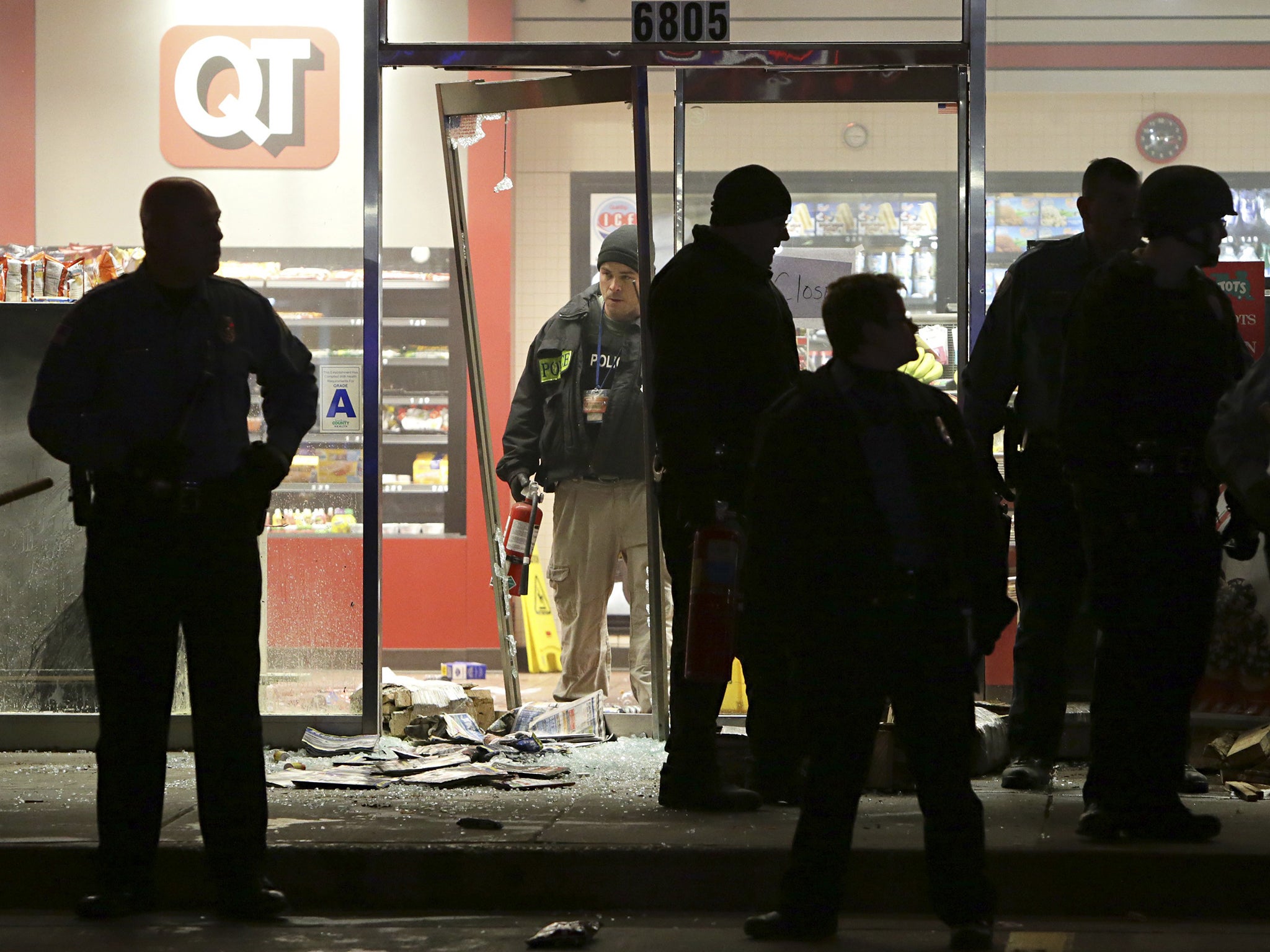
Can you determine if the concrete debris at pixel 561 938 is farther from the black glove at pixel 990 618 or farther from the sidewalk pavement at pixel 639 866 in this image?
the black glove at pixel 990 618

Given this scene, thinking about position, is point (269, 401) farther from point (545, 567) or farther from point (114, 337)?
point (545, 567)

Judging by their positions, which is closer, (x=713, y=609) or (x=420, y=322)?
(x=713, y=609)

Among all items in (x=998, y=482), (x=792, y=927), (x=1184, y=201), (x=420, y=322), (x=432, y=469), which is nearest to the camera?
(x=792, y=927)

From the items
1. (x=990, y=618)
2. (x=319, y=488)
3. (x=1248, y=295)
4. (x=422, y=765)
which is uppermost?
(x=1248, y=295)

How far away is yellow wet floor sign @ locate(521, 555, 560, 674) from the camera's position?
859 cm

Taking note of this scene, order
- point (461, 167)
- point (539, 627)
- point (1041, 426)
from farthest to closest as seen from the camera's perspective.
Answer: point (539, 627) → point (461, 167) → point (1041, 426)

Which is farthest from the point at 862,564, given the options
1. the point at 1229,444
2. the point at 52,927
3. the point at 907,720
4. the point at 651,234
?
the point at 651,234

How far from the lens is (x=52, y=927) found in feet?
13.1

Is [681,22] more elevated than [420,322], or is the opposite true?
[681,22]

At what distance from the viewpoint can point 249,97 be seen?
6.39 metres

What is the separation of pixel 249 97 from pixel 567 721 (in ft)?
9.24

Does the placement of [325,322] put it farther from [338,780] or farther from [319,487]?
[338,780]

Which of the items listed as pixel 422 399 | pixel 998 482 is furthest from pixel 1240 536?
pixel 422 399

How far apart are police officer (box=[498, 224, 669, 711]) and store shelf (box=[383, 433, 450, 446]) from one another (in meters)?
2.19
